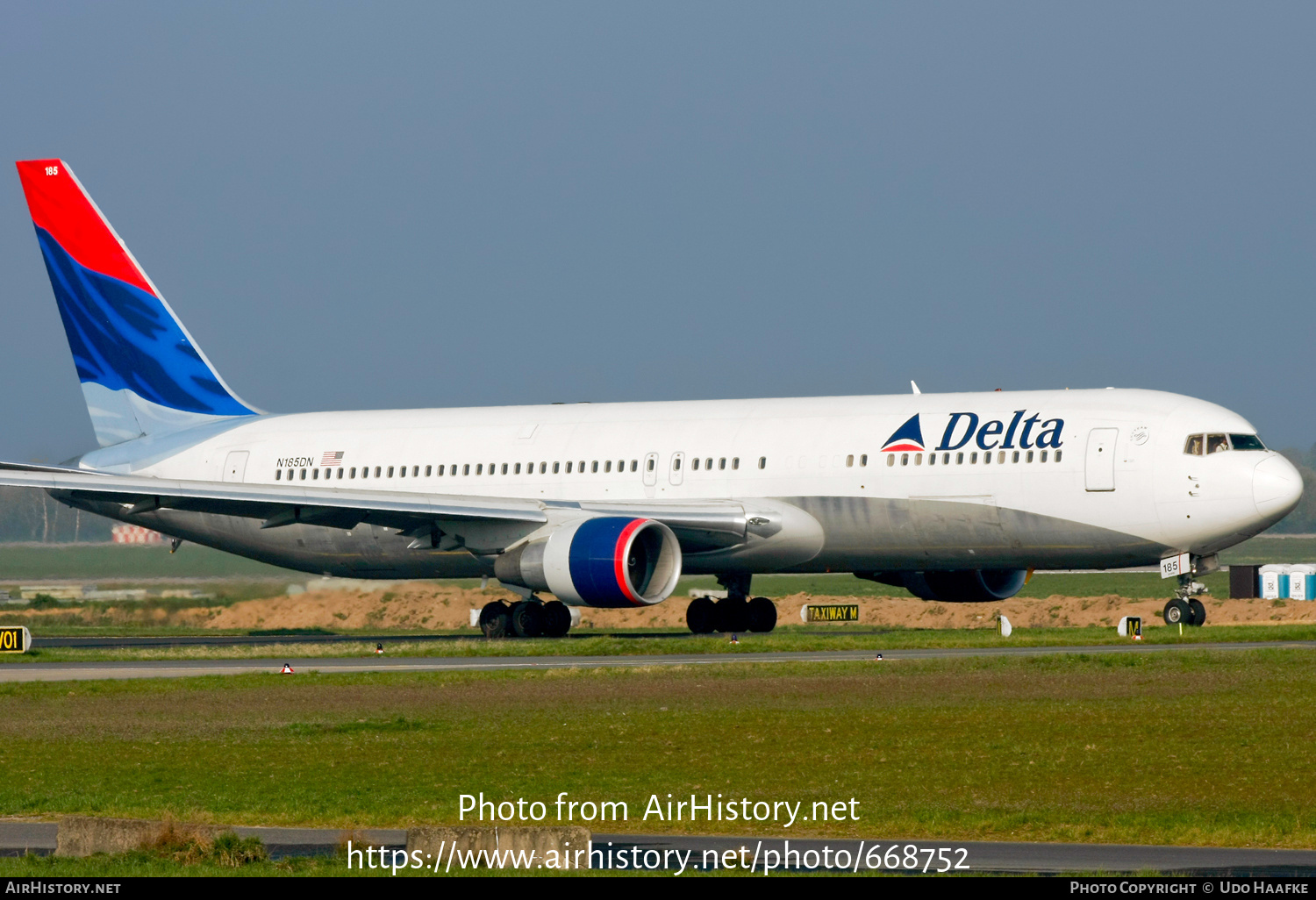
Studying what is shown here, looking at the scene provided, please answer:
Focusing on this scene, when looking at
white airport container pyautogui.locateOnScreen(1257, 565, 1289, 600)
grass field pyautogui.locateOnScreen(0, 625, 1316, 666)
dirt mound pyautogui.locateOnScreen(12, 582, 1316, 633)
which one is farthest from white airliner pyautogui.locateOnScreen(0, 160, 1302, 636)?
white airport container pyautogui.locateOnScreen(1257, 565, 1289, 600)

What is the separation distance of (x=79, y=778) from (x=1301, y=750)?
1097 centimetres

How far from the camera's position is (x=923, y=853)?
465 inches

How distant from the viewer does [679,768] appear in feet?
53.1

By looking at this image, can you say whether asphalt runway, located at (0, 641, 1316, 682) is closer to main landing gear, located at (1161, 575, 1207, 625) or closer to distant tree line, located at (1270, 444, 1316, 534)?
main landing gear, located at (1161, 575, 1207, 625)

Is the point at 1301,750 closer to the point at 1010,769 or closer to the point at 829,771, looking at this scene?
the point at 1010,769

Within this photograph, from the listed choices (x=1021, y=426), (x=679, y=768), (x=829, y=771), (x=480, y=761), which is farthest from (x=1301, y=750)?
(x=1021, y=426)

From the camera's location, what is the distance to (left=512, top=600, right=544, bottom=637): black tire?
35.5 meters

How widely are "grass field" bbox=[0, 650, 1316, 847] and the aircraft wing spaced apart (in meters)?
8.32

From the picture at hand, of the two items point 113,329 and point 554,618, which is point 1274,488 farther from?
point 113,329

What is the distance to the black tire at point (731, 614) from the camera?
38.2 meters

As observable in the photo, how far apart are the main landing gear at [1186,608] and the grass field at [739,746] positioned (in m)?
6.28

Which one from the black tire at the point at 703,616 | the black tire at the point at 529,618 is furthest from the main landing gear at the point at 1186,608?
the black tire at the point at 529,618

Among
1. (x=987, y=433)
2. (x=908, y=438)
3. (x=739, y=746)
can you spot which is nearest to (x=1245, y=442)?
(x=987, y=433)

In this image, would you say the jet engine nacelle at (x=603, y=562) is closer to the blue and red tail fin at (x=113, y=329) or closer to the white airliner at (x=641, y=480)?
the white airliner at (x=641, y=480)
